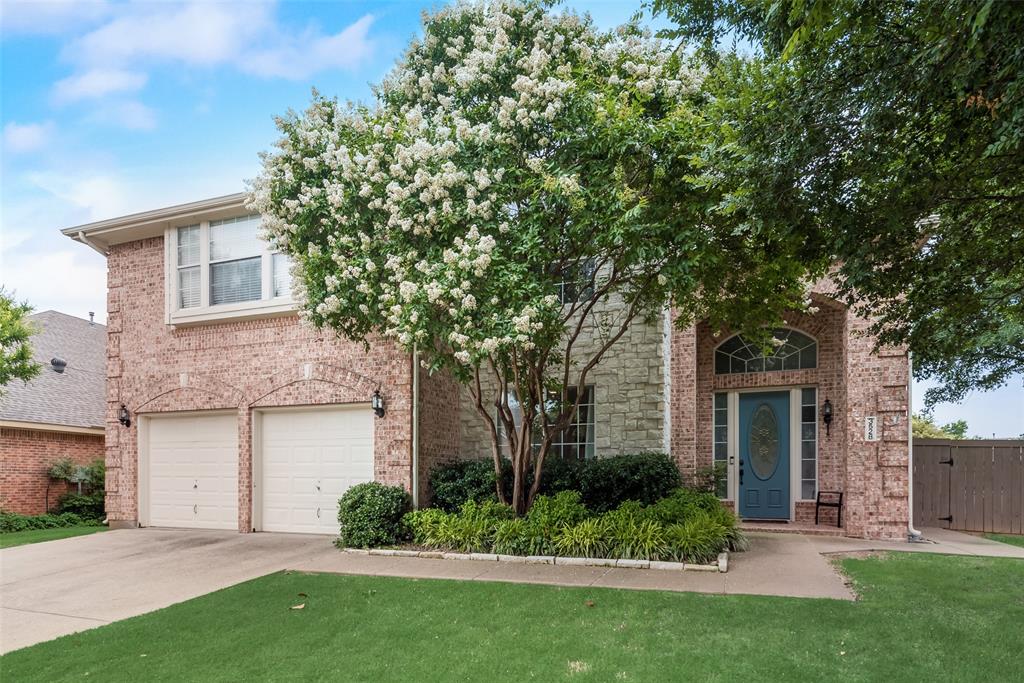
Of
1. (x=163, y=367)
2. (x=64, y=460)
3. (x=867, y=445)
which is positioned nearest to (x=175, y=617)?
(x=163, y=367)

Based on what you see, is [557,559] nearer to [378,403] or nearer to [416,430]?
[416,430]

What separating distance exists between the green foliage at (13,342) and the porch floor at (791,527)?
12.9 metres

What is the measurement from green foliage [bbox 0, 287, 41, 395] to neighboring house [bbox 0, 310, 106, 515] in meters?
0.83

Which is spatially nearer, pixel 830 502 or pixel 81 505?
pixel 830 502

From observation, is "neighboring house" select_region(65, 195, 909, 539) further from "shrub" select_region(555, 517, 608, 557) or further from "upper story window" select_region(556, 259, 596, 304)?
"shrub" select_region(555, 517, 608, 557)

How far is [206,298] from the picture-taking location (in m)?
11.8

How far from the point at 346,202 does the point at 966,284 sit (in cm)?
631

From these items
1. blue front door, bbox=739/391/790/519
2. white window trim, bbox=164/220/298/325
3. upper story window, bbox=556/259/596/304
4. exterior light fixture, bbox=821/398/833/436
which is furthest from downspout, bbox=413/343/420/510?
exterior light fixture, bbox=821/398/833/436

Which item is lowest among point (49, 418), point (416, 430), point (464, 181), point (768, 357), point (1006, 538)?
point (1006, 538)

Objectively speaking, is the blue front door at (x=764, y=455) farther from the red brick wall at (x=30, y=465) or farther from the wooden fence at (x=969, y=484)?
the red brick wall at (x=30, y=465)

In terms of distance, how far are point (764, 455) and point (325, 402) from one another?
7577mm

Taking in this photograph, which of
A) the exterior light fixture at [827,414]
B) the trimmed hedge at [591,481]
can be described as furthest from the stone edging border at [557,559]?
the exterior light fixture at [827,414]

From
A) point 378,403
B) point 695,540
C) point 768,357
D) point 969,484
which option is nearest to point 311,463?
point 378,403

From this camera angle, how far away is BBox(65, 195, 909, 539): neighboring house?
10.6 m
